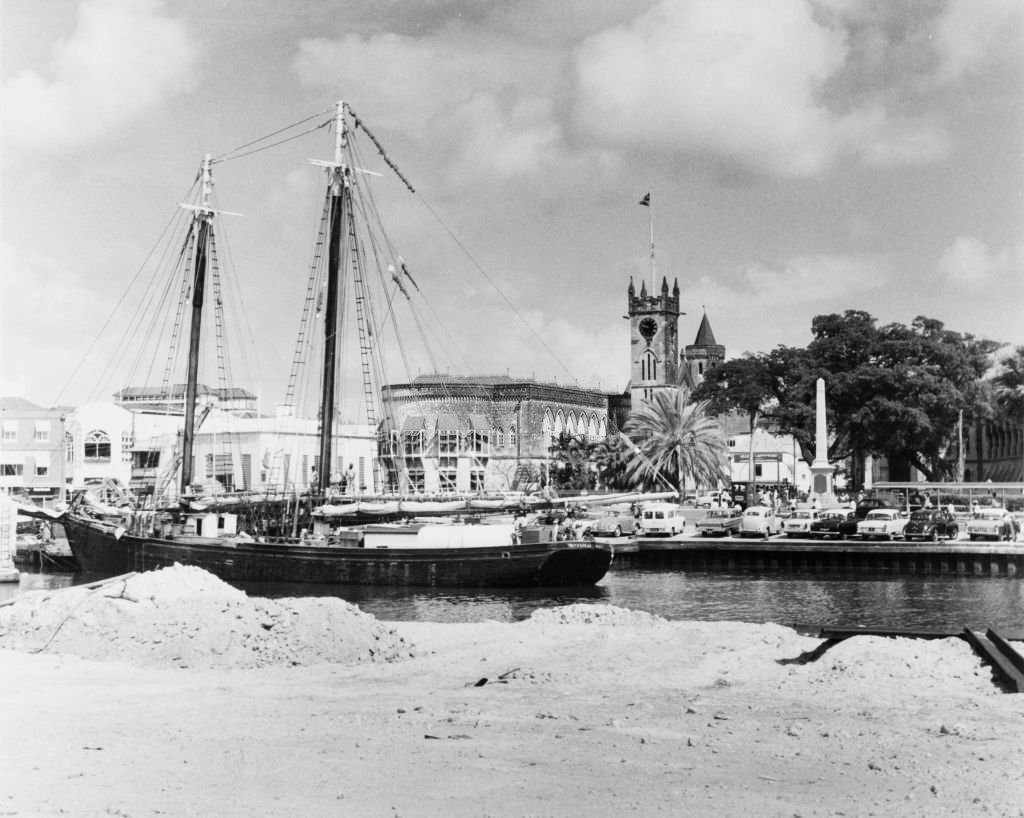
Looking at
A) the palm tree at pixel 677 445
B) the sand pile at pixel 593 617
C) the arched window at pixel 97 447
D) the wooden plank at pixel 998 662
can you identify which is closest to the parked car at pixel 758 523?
the palm tree at pixel 677 445

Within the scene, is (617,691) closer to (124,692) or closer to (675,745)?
A: (675,745)

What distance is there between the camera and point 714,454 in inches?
3504

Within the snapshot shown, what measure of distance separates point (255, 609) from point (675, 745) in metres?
11.6

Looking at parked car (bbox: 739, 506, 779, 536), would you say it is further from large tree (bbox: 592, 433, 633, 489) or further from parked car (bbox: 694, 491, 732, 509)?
large tree (bbox: 592, 433, 633, 489)

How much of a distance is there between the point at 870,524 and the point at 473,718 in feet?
148

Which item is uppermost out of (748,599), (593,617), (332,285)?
(332,285)

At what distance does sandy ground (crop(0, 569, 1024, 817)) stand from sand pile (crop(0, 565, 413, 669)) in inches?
2.2

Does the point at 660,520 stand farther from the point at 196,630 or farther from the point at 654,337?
the point at 654,337

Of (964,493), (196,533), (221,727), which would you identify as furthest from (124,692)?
(964,493)

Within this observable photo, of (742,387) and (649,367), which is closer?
(742,387)

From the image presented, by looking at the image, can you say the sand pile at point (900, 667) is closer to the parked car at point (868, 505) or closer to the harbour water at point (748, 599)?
the harbour water at point (748, 599)

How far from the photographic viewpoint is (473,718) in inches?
640

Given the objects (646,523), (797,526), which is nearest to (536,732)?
(797,526)

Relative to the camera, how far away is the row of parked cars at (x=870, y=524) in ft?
185
